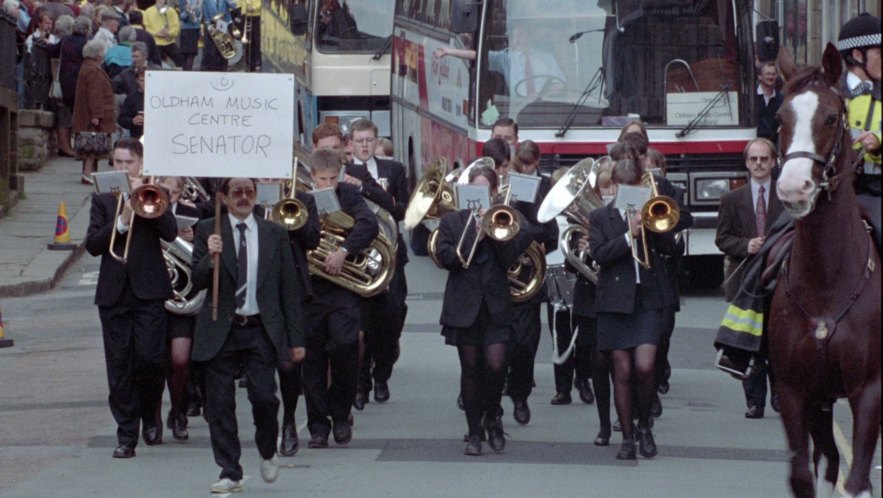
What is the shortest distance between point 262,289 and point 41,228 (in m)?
14.2

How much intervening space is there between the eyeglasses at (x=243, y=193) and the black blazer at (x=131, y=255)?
0.92 metres

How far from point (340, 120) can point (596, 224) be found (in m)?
16.1

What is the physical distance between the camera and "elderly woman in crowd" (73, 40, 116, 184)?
25.5m

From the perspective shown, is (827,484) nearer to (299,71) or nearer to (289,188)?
(289,188)

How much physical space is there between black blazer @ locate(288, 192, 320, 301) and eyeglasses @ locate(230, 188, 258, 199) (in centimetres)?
49

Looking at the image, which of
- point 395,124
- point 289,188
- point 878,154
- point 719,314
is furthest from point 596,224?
point 395,124

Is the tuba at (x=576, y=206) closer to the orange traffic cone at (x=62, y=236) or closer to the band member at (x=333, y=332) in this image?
the band member at (x=333, y=332)

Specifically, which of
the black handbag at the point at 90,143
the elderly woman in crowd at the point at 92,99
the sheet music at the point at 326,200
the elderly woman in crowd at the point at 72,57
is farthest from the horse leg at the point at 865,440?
the elderly woman in crowd at the point at 72,57

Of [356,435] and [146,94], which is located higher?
[146,94]

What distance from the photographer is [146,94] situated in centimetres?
1002

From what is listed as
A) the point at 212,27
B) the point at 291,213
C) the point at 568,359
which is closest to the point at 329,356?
the point at 291,213

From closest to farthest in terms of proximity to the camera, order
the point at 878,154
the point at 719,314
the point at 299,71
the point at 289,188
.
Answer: the point at 878,154 → the point at 289,188 → the point at 719,314 → the point at 299,71

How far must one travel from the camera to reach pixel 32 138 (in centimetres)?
2780

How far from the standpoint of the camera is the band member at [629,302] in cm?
1057
